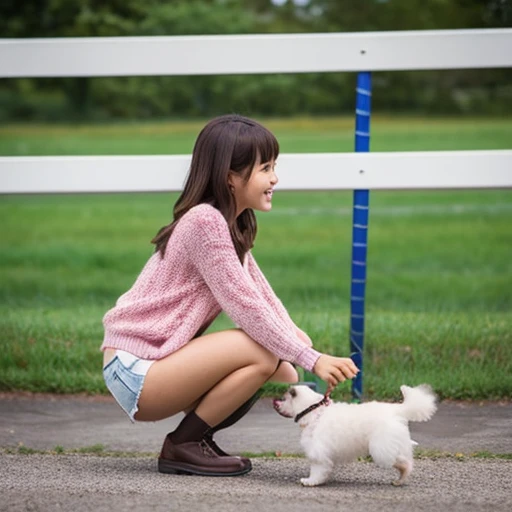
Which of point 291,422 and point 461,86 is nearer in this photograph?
point 291,422

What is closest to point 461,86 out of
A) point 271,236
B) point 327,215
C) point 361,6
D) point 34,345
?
point 361,6

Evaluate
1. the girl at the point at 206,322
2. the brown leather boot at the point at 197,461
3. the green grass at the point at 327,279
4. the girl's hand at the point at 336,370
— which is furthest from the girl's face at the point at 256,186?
the green grass at the point at 327,279

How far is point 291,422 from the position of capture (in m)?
5.14

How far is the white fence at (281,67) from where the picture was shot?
16.8 ft

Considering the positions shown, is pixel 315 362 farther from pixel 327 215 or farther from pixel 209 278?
pixel 327 215

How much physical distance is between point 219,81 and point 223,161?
3066 cm

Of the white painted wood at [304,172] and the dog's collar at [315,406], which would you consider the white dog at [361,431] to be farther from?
the white painted wood at [304,172]

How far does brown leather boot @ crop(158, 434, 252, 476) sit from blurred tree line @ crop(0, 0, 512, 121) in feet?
95.9

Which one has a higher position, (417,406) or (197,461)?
(417,406)

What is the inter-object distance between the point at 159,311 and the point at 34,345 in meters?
1.94

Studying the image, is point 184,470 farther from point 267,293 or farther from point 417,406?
point 417,406

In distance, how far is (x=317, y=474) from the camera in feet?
13.0

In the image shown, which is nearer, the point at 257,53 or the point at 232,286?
the point at 232,286

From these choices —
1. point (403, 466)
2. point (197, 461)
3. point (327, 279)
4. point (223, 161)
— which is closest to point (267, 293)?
point (223, 161)
